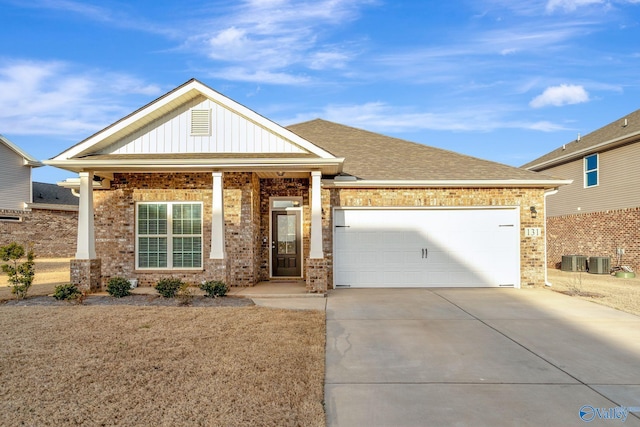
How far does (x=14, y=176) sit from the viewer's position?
76.3 feet

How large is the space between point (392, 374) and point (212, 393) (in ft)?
6.75

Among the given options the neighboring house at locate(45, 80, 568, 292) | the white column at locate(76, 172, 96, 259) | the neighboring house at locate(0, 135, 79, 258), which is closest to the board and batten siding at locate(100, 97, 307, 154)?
the neighboring house at locate(45, 80, 568, 292)

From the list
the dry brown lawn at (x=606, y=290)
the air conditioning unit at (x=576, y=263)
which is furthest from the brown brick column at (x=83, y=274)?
the air conditioning unit at (x=576, y=263)

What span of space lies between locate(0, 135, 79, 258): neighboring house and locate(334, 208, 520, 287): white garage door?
18.9 metres

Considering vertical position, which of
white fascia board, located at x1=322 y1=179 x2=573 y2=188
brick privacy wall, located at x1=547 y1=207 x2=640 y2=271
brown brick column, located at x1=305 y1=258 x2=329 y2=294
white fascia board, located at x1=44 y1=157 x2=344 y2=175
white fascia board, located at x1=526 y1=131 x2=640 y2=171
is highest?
white fascia board, located at x1=526 y1=131 x2=640 y2=171

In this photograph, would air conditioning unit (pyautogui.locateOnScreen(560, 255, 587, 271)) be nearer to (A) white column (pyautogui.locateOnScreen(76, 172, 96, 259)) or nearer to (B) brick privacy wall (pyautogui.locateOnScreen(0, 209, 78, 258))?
(A) white column (pyautogui.locateOnScreen(76, 172, 96, 259))

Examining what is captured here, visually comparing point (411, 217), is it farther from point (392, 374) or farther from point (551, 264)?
point (551, 264)

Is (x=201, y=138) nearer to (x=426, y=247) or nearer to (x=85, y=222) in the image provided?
(x=85, y=222)

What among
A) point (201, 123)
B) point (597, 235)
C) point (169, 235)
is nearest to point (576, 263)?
point (597, 235)

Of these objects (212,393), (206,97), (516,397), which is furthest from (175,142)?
(516,397)

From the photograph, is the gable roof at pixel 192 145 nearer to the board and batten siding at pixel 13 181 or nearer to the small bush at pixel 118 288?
the small bush at pixel 118 288

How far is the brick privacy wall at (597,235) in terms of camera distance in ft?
53.1

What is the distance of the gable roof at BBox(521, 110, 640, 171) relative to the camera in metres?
16.6

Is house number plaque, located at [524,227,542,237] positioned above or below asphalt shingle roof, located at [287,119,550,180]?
below
